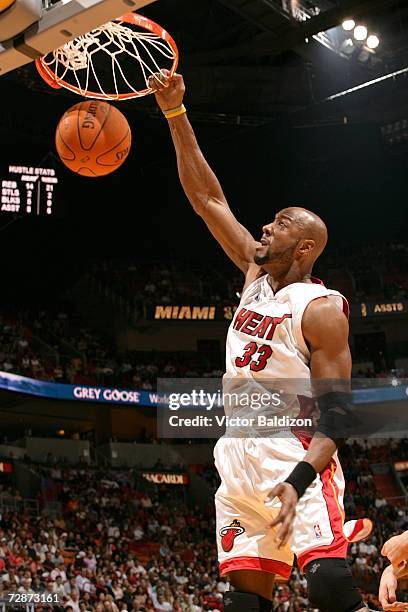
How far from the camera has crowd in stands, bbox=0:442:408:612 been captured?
38.3ft

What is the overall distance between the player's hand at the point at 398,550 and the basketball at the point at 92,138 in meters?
4.13

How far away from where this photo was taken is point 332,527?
2861 mm

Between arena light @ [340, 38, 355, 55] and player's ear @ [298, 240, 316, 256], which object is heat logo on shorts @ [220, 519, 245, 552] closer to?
player's ear @ [298, 240, 316, 256]

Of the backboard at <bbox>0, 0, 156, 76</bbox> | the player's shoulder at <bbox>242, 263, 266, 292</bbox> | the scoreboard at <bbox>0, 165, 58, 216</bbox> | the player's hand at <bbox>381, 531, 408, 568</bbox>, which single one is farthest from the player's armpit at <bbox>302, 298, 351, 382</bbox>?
the scoreboard at <bbox>0, 165, 58, 216</bbox>

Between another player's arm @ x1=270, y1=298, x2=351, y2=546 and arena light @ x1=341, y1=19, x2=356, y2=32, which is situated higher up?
arena light @ x1=341, y1=19, x2=356, y2=32

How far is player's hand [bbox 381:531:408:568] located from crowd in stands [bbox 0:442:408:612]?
8460 mm

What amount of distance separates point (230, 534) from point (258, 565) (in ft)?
0.50

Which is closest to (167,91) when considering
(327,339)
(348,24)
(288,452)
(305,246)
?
(305,246)

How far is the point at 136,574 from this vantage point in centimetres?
1335

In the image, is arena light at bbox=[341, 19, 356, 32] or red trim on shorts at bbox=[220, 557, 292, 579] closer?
red trim on shorts at bbox=[220, 557, 292, 579]

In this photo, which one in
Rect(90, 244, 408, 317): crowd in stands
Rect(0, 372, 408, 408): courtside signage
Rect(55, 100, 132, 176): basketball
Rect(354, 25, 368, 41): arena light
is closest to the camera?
Rect(55, 100, 132, 176): basketball

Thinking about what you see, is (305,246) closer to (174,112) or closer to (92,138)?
(174,112)

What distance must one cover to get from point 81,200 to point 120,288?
2.83m

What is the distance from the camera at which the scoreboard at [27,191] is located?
54.1ft
